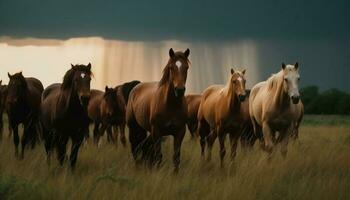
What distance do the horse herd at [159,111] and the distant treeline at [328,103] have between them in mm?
65864

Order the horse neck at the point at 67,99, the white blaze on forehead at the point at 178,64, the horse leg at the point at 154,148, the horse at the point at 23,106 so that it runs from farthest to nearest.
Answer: the horse at the point at 23,106
the horse neck at the point at 67,99
the horse leg at the point at 154,148
the white blaze on forehead at the point at 178,64

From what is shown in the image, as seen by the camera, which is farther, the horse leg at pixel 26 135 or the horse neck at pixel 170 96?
the horse leg at pixel 26 135

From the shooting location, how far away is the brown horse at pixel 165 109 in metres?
9.62

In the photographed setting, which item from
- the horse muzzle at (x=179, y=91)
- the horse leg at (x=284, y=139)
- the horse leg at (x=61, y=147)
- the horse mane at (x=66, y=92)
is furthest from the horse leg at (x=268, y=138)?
the horse mane at (x=66, y=92)

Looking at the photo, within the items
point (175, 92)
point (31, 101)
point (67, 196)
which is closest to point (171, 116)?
point (175, 92)

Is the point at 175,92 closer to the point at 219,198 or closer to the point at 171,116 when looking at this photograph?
the point at 171,116

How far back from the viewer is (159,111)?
1037 centimetres

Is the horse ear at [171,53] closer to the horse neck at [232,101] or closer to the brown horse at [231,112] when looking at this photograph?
the brown horse at [231,112]

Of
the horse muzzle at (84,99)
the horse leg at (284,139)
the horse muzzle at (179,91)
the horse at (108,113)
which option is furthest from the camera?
the horse at (108,113)

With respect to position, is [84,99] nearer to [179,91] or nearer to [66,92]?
[66,92]

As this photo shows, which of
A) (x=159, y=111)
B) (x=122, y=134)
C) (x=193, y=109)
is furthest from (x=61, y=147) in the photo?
(x=193, y=109)

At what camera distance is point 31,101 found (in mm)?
13789

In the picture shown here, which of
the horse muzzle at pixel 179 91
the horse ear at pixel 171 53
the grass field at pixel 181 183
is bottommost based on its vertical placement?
the grass field at pixel 181 183

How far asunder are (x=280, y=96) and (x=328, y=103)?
71.9 metres
